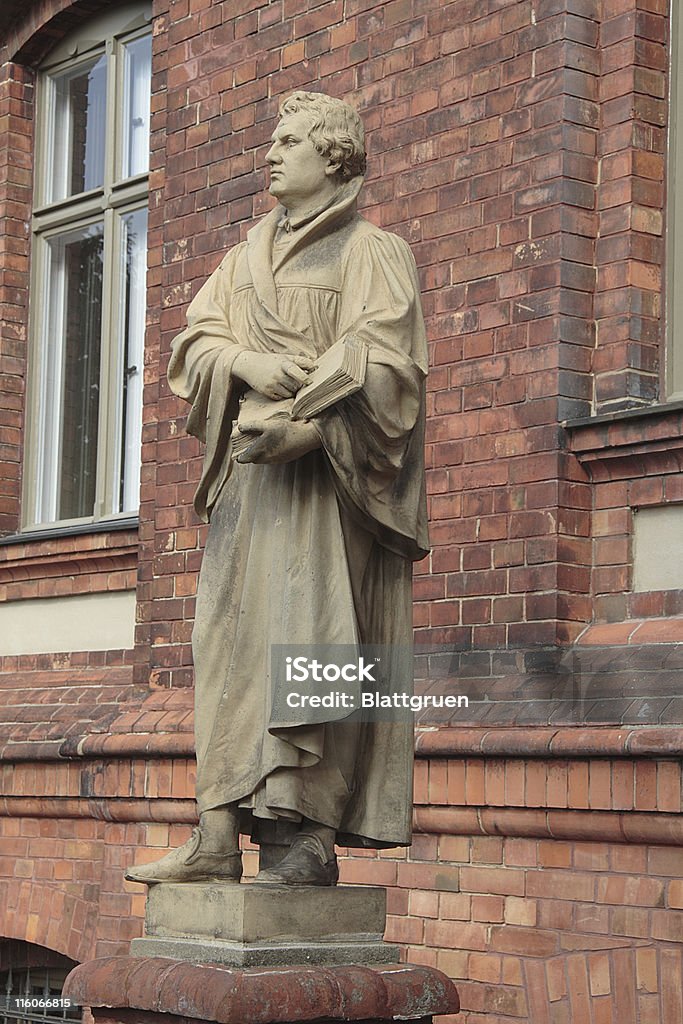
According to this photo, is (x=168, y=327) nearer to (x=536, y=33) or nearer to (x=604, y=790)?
(x=536, y=33)

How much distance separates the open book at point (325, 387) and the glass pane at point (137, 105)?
18.3 feet

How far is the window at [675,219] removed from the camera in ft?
24.1

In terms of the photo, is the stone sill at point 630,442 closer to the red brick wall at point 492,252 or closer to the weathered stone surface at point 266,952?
the red brick wall at point 492,252

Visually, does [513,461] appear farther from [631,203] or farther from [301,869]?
[301,869]

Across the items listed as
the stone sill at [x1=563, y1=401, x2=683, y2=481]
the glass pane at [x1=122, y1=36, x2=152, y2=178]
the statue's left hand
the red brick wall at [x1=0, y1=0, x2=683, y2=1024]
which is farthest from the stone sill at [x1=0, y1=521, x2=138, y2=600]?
the statue's left hand

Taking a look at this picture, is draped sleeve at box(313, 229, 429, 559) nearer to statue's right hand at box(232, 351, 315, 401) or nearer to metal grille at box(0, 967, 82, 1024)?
statue's right hand at box(232, 351, 315, 401)

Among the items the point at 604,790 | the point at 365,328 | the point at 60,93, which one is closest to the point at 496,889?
the point at 604,790

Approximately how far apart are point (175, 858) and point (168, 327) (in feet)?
14.1

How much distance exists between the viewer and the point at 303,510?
5.50 metres

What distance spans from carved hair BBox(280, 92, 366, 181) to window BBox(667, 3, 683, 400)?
2004 millimetres

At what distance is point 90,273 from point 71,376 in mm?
587

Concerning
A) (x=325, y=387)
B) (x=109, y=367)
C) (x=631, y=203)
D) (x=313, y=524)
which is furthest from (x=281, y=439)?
(x=109, y=367)

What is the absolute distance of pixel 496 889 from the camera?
7027 mm

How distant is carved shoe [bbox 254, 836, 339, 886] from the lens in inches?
210
